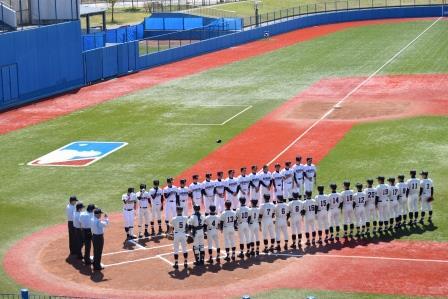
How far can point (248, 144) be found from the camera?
113 feet

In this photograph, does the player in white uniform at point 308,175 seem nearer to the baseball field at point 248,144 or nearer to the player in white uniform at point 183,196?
the baseball field at point 248,144

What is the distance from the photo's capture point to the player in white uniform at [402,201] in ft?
78.2

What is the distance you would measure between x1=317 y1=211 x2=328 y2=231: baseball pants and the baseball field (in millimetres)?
663

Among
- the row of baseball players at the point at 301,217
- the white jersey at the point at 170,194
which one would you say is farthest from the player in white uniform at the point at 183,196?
the row of baseball players at the point at 301,217

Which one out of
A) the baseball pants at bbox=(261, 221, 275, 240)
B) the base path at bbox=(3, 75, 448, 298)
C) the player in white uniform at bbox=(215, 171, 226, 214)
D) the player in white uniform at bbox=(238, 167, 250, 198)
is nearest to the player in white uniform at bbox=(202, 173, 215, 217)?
the player in white uniform at bbox=(215, 171, 226, 214)

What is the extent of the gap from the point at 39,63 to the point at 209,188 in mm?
23817

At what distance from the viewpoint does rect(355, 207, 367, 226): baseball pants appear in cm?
2333

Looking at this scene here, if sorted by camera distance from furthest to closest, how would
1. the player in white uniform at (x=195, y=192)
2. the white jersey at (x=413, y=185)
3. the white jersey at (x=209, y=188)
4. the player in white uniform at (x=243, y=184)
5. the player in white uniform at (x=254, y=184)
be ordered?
the player in white uniform at (x=254, y=184)
the player in white uniform at (x=243, y=184)
the white jersey at (x=209, y=188)
the player in white uniform at (x=195, y=192)
the white jersey at (x=413, y=185)

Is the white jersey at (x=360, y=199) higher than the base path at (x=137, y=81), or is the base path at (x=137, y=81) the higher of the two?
the base path at (x=137, y=81)

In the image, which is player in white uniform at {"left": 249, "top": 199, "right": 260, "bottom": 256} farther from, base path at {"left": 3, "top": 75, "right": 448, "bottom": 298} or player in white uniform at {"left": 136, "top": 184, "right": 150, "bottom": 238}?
player in white uniform at {"left": 136, "top": 184, "right": 150, "bottom": 238}

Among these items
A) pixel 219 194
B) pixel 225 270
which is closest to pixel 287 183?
pixel 219 194

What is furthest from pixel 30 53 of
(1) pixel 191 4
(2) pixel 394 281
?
(1) pixel 191 4

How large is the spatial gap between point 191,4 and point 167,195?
69839 mm

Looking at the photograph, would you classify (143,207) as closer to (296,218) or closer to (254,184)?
(254,184)
